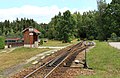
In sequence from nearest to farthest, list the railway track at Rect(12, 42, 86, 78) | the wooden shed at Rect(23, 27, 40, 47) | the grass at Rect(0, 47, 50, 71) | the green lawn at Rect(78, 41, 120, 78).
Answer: the railway track at Rect(12, 42, 86, 78)
the green lawn at Rect(78, 41, 120, 78)
the grass at Rect(0, 47, 50, 71)
the wooden shed at Rect(23, 27, 40, 47)

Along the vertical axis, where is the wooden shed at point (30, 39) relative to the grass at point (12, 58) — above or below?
above

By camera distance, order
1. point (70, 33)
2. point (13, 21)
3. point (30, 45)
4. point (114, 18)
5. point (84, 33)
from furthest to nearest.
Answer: point (13, 21) → point (84, 33) → point (114, 18) → point (70, 33) → point (30, 45)

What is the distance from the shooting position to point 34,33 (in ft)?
153

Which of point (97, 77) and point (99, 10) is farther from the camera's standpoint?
point (99, 10)

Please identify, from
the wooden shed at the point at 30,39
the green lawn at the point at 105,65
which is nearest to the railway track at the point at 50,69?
the green lawn at the point at 105,65

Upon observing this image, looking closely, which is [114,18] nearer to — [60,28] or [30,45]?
[60,28]

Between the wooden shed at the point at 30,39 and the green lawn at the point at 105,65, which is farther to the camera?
the wooden shed at the point at 30,39

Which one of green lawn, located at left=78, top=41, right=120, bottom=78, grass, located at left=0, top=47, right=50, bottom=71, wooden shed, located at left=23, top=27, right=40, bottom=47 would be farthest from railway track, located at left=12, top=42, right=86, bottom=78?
wooden shed, located at left=23, top=27, right=40, bottom=47

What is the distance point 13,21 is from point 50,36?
40.9 meters

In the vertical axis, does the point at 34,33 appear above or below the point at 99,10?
below

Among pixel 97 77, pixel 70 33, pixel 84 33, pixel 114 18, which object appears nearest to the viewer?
pixel 97 77

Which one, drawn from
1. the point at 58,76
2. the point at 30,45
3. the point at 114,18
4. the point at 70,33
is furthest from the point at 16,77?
the point at 114,18

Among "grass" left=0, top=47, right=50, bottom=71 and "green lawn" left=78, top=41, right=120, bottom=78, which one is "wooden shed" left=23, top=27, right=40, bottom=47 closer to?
"grass" left=0, top=47, right=50, bottom=71

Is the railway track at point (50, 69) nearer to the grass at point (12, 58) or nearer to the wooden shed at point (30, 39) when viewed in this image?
the grass at point (12, 58)
